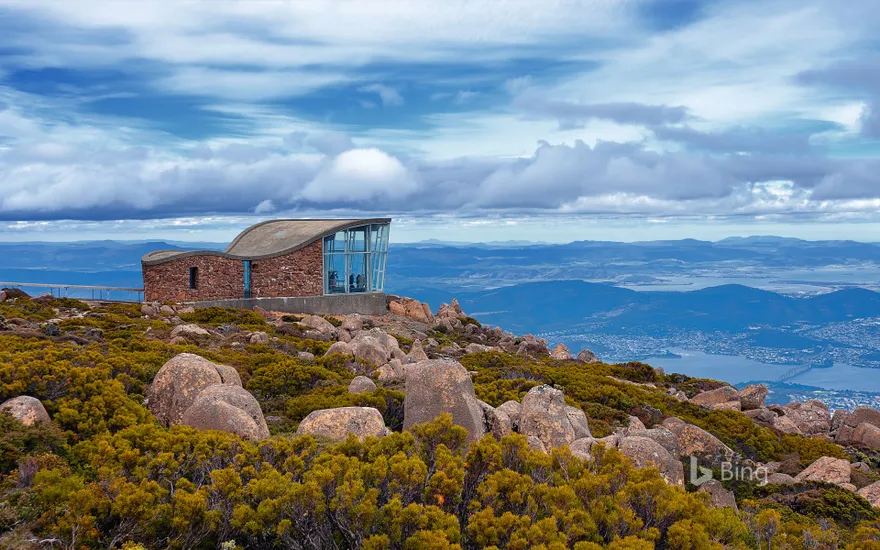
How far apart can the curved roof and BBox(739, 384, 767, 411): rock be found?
2073cm

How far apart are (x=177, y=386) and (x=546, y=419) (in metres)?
6.18

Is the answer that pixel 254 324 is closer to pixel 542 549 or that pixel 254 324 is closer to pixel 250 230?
pixel 250 230

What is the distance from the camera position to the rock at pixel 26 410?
10.2m

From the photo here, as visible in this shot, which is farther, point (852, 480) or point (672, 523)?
point (852, 480)

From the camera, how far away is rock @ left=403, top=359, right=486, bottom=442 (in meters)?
11.6

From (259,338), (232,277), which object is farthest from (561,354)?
(232,277)

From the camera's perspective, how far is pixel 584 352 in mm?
35000

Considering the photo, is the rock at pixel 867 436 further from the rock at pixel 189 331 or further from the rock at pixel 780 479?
the rock at pixel 189 331

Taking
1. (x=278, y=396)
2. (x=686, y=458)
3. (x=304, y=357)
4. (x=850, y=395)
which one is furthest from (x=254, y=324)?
(x=850, y=395)

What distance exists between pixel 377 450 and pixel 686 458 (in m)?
7.77

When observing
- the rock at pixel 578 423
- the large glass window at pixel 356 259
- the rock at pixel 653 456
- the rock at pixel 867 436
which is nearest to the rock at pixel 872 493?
the rock at pixel 653 456

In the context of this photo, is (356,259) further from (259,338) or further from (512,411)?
(512,411)

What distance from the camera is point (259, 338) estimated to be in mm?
24672

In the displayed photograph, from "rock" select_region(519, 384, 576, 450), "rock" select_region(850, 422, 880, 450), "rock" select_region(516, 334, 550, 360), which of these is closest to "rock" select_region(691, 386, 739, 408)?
"rock" select_region(850, 422, 880, 450)
